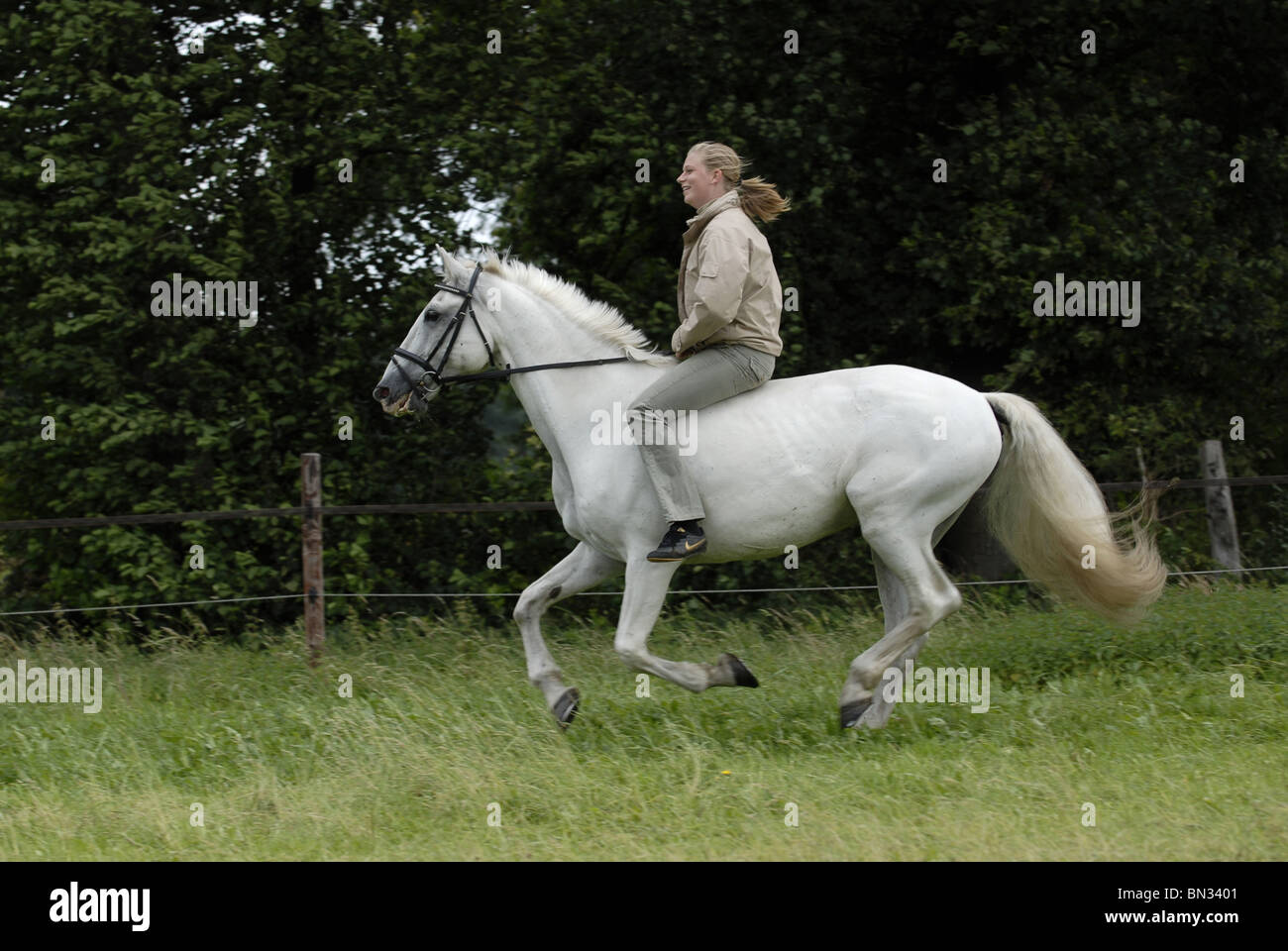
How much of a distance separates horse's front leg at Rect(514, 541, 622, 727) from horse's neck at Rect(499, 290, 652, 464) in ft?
1.63

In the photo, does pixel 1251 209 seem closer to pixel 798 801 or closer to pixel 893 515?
pixel 893 515

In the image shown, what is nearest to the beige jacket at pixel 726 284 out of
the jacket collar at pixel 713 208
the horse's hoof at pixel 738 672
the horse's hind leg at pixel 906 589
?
the jacket collar at pixel 713 208

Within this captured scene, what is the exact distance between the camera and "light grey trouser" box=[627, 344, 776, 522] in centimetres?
561

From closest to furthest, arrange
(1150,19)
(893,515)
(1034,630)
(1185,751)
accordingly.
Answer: (1185,751) < (893,515) < (1034,630) < (1150,19)

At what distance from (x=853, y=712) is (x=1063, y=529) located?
50.5 inches

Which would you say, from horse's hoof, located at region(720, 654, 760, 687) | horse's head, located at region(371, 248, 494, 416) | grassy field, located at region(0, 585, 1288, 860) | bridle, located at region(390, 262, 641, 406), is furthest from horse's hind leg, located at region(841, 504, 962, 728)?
horse's head, located at region(371, 248, 494, 416)

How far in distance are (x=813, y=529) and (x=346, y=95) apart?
655 cm

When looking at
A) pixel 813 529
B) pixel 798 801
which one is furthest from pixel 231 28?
pixel 798 801

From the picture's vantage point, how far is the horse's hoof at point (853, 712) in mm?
5863

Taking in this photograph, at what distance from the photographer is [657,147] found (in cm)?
1059

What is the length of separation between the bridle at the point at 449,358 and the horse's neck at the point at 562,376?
3 centimetres

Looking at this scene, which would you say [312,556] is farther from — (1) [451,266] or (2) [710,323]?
(2) [710,323]

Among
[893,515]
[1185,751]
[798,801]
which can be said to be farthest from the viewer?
[893,515]

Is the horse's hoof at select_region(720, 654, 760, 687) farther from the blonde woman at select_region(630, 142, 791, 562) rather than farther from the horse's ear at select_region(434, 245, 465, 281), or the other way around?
the horse's ear at select_region(434, 245, 465, 281)
